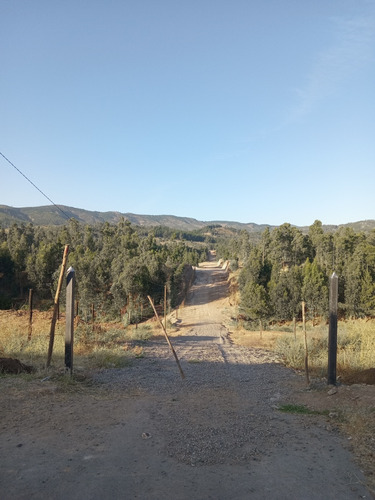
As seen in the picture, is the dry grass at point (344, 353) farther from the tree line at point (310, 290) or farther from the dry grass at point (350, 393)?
the tree line at point (310, 290)

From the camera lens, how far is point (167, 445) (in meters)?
4.93

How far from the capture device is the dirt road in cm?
381

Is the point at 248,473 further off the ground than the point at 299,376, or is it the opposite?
the point at 248,473

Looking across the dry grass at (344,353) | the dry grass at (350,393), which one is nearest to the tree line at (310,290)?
the dry grass at (344,353)

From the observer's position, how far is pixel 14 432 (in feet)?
17.1

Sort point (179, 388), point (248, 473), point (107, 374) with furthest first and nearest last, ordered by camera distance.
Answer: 1. point (107, 374)
2. point (179, 388)
3. point (248, 473)

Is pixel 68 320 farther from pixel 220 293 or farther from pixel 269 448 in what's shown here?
pixel 220 293

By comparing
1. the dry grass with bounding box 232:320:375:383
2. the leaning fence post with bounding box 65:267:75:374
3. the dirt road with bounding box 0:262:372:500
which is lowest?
the dry grass with bounding box 232:320:375:383

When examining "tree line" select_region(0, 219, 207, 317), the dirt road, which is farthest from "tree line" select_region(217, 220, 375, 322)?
the dirt road

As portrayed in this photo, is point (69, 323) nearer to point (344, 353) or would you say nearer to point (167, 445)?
point (167, 445)

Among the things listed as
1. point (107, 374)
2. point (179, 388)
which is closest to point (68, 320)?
point (107, 374)

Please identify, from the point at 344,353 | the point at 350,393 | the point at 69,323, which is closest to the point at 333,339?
the point at 350,393

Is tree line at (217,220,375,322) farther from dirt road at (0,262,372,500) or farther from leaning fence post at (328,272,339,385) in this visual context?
dirt road at (0,262,372,500)

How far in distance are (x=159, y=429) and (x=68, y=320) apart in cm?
422
